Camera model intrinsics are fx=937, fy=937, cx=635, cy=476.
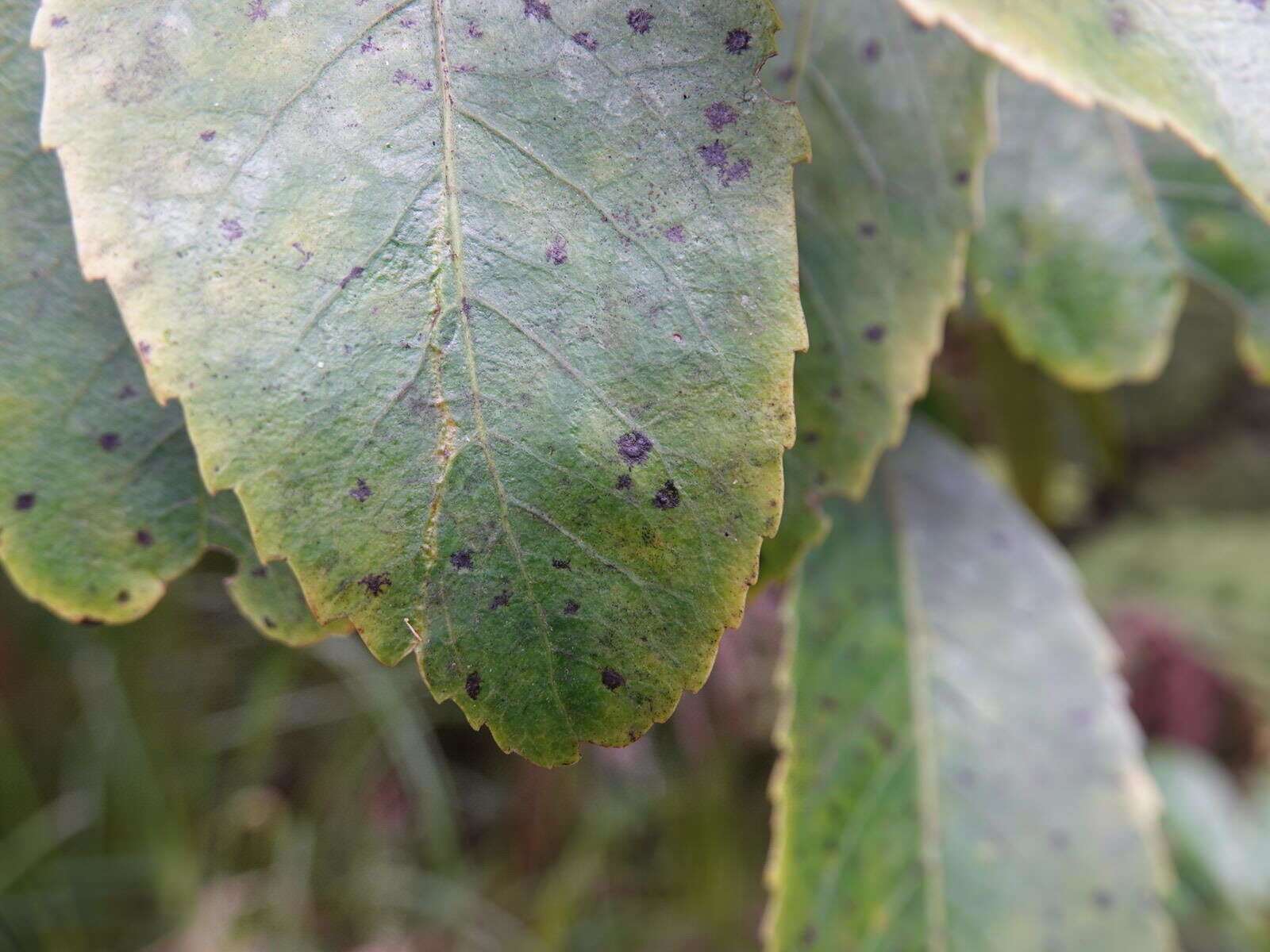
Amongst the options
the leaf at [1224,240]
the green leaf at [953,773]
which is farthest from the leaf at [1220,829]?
the leaf at [1224,240]

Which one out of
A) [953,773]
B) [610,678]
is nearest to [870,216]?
[610,678]

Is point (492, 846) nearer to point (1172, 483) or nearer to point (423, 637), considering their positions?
point (1172, 483)

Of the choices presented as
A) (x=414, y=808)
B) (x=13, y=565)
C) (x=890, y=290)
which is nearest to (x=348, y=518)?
(x=13, y=565)

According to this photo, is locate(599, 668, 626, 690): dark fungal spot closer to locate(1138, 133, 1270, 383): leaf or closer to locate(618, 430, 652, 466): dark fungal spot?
locate(618, 430, 652, 466): dark fungal spot

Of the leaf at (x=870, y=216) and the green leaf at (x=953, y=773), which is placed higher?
the leaf at (x=870, y=216)

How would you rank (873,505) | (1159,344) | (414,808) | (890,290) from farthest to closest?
(414,808) → (873,505) → (1159,344) → (890,290)

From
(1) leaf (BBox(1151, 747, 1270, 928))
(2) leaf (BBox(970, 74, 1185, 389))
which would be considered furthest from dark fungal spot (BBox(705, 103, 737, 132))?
(1) leaf (BBox(1151, 747, 1270, 928))

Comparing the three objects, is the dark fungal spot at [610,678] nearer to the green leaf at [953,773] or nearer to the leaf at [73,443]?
the leaf at [73,443]
